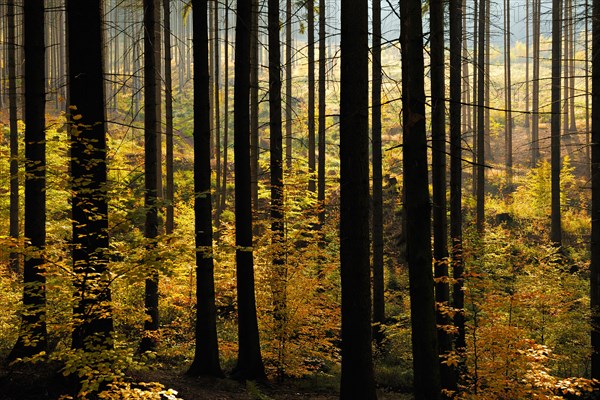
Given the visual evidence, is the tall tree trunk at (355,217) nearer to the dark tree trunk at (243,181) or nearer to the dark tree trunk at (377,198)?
the dark tree trunk at (243,181)

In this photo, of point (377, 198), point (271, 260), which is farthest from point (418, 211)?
point (377, 198)

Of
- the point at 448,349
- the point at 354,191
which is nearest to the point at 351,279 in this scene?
the point at 354,191

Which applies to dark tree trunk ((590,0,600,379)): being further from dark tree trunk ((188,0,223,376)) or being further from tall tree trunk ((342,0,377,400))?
dark tree trunk ((188,0,223,376))

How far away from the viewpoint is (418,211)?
6.11 meters

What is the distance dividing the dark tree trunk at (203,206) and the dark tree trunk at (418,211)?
4.29 metres

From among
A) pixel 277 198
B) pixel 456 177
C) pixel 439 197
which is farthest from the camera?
pixel 277 198

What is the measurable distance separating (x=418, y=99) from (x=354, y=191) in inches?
57.7

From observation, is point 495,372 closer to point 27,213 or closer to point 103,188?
point 103,188

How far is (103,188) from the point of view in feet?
16.8

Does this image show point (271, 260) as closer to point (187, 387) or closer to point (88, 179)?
point (187, 387)

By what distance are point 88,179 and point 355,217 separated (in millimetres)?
3191

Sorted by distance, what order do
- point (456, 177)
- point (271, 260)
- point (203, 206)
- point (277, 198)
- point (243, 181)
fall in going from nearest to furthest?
point (203, 206), point (243, 181), point (456, 177), point (271, 260), point (277, 198)

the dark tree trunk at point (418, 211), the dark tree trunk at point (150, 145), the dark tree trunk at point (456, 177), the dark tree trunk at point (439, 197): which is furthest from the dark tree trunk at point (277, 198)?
the dark tree trunk at point (418, 211)

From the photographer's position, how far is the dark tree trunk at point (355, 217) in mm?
5914
